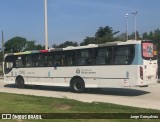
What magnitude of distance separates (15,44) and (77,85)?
68778 mm

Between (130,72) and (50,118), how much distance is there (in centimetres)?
970

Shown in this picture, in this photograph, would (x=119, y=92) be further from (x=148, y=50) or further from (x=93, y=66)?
(x=148, y=50)

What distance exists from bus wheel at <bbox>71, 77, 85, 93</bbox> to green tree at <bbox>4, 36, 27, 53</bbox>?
6808cm

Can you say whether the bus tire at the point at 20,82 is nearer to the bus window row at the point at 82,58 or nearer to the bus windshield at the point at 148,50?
the bus window row at the point at 82,58

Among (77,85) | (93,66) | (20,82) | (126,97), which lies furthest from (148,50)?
(20,82)

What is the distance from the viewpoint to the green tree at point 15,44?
3515 inches

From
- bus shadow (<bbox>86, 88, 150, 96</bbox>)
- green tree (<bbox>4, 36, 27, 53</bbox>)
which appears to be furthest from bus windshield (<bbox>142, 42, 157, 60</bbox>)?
green tree (<bbox>4, 36, 27, 53</bbox>)

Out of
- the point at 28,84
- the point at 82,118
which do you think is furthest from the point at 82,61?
the point at 82,118

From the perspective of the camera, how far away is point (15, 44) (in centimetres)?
8925

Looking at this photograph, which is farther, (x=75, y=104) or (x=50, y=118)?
(x=75, y=104)

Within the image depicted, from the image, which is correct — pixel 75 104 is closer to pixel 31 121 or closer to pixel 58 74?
pixel 31 121

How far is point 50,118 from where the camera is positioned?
9961mm

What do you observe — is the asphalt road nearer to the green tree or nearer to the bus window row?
the bus window row

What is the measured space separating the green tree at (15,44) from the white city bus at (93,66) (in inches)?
2501
